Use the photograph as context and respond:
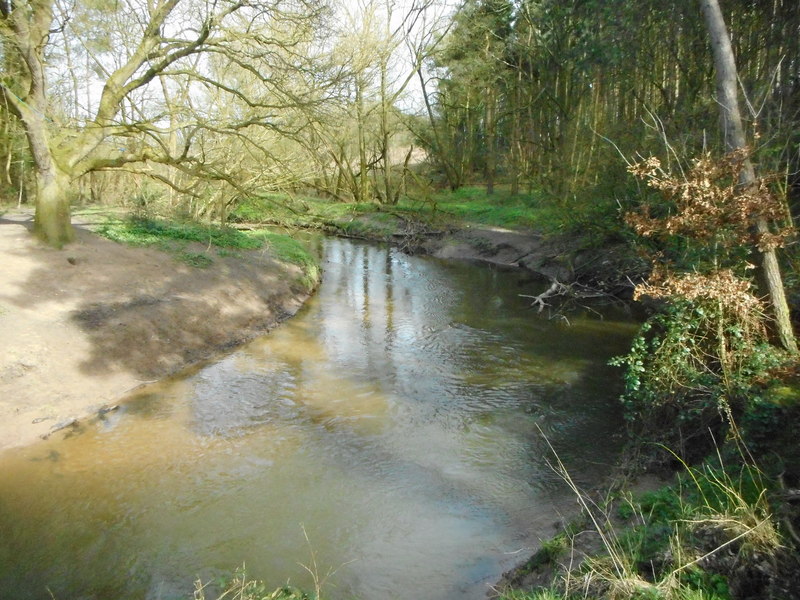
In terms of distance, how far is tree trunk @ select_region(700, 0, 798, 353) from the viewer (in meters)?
5.96

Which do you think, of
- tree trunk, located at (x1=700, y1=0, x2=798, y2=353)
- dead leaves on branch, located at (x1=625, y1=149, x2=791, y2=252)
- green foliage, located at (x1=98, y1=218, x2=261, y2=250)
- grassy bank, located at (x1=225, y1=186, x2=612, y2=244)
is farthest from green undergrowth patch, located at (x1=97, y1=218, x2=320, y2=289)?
tree trunk, located at (x1=700, y1=0, x2=798, y2=353)

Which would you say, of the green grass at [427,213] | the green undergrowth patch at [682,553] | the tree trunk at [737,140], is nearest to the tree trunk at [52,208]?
the green grass at [427,213]

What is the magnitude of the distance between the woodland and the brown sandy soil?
1.61 m

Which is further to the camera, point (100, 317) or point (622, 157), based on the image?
point (100, 317)

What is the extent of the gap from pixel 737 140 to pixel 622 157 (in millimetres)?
1641

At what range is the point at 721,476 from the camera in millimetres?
4836

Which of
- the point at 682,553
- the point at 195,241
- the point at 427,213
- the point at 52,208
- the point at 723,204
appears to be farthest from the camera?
the point at 427,213

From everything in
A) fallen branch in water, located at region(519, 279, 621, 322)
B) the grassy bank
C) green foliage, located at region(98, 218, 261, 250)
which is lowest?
fallen branch in water, located at region(519, 279, 621, 322)

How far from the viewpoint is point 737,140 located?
20.3ft

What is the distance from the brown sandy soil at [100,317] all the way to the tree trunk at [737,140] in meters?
8.88

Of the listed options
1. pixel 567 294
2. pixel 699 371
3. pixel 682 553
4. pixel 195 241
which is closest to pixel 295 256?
pixel 195 241

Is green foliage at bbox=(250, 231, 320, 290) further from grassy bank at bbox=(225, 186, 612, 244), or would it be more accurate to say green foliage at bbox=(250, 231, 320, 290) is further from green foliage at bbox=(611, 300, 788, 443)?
green foliage at bbox=(611, 300, 788, 443)

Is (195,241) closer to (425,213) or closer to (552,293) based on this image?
(552,293)

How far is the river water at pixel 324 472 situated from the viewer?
5367 mm
